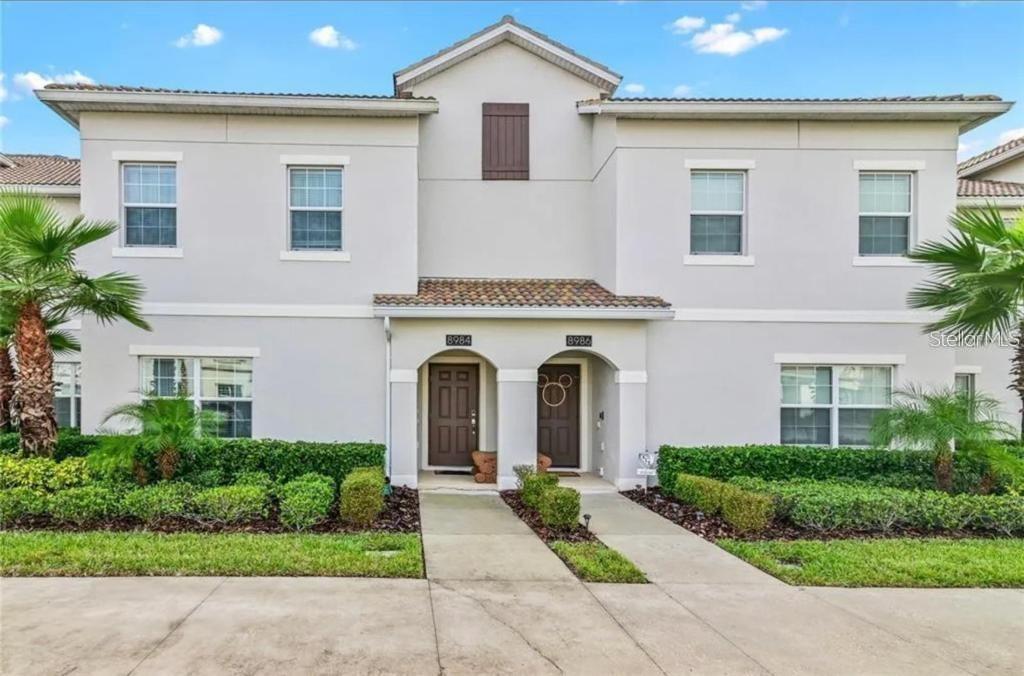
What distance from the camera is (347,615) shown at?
550 centimetres

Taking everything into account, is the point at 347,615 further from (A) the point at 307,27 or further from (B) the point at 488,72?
(A) the point at 307,27

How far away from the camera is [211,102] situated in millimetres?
11516

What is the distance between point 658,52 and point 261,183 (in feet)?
38.6

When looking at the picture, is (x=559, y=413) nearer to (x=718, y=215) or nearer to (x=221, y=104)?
(x=718, y=215)

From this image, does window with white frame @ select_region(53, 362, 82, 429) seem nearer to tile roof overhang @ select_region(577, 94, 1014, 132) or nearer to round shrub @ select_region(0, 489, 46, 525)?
round shrub @ select_region(0, 489, 46, 525)

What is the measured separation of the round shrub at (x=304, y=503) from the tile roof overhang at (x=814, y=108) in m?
8.80

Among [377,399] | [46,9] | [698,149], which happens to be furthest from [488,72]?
[46,9]

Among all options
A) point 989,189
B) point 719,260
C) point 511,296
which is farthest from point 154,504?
point 989,189

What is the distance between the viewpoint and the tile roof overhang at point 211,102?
37.0ft

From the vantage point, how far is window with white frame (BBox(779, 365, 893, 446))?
1212 centimetres

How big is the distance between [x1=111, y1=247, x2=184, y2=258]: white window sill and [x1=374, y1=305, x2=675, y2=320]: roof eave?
4.15 metres

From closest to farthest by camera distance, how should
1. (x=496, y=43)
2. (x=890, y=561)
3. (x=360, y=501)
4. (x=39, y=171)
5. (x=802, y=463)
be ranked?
(x=890, y=561)
(x=360, y=501)
(x=802, y=463)
(x=496, y=43)
(x=39, y=171)

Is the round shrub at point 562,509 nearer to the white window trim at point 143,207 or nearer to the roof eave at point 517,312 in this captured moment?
the roof eave at point 517,312

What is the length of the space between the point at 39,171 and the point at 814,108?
702 inches
